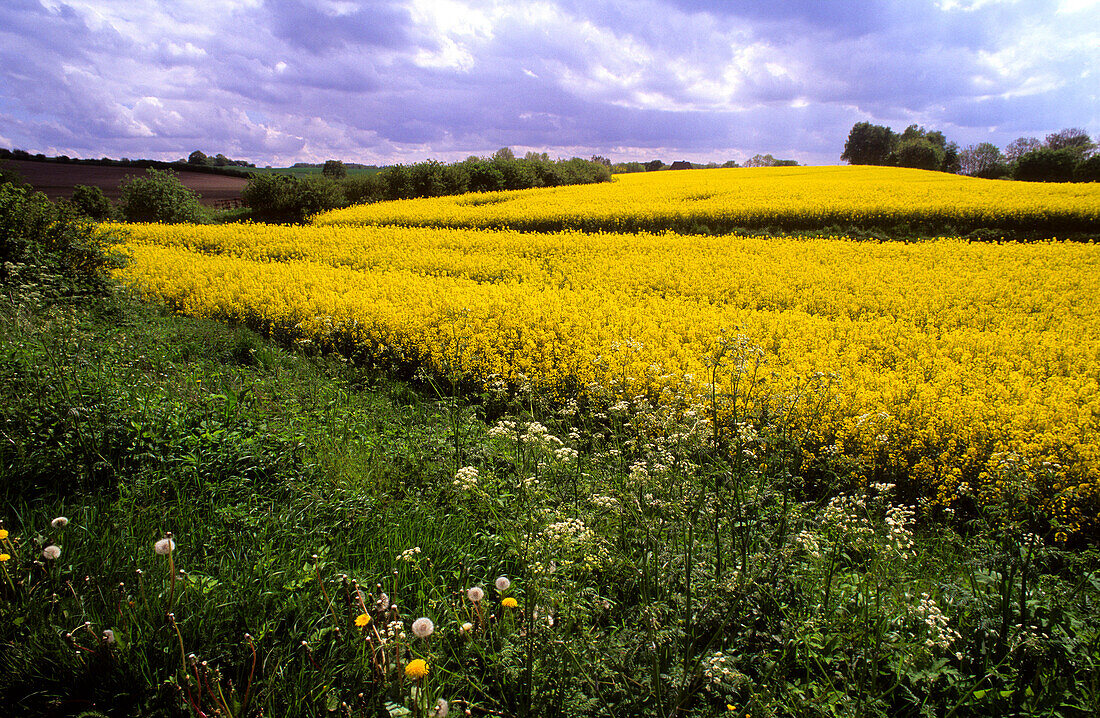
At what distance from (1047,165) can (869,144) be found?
34.3 m

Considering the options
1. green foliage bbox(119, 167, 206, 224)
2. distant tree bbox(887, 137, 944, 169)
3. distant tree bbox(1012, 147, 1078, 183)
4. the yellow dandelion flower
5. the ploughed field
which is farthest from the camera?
distant tree bbox(887, 137, 944, 169)

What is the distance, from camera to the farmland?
197 cm

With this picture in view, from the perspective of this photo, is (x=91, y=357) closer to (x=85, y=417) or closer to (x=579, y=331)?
(x=85, y=417)

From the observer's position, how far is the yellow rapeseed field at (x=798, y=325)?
4.26 m

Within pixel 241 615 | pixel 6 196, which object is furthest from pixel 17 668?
pixel 6 196

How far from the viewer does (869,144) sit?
6981 cm

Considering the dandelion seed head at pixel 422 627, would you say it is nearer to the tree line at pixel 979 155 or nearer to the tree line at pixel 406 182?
the tree line at pixel 406 182

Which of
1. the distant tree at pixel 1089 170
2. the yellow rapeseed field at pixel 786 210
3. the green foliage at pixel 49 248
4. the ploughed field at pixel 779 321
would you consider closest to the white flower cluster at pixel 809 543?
the ploughed field at pixel 779 321

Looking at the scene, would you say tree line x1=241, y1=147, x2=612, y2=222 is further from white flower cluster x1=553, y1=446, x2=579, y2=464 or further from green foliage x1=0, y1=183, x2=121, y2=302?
white flower cluster x1=553, y1=446, x2=579, y2=464

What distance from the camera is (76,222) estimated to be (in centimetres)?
967

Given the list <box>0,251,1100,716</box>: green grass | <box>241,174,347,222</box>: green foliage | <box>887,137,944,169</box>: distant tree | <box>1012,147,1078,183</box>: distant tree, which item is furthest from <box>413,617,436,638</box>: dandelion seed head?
<box>887,137,944,169</box>: distant tree

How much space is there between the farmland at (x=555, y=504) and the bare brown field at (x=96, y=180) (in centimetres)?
2966

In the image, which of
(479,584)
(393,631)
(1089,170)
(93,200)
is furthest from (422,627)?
(1089,170)

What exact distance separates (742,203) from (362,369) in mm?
17036
